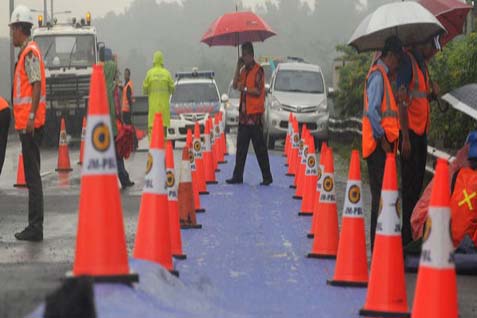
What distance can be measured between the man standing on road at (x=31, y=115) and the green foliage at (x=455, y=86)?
652 centimetres

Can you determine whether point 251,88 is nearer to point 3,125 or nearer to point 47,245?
point 3,125

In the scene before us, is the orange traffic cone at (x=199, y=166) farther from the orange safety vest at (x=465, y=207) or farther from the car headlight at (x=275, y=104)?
the car headlight at (x=275, y=104)

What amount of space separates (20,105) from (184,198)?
1797mm

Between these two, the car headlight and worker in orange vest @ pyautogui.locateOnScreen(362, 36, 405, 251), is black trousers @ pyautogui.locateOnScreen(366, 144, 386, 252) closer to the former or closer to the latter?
worker in orange vest @ pyautogui.locateOnScreen(362, 36, 405, 251)

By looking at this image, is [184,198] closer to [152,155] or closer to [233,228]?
[233,228]

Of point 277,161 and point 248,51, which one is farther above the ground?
point 248,51

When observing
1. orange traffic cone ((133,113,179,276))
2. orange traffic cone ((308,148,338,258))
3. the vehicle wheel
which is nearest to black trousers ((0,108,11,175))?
orange traffic cone ((308,148,338,258))

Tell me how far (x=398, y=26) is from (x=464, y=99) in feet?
3.52

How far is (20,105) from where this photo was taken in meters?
12.3

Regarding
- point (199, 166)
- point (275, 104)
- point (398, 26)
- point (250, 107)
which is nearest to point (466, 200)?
point (398, 26)

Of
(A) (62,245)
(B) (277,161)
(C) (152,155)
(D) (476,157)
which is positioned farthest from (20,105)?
(B) (277,161)

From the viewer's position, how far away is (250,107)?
18.2 metres

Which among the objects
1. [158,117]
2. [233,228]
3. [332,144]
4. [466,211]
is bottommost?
[332,144]

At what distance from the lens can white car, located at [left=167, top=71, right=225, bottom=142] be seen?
34.5 metres
